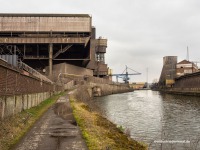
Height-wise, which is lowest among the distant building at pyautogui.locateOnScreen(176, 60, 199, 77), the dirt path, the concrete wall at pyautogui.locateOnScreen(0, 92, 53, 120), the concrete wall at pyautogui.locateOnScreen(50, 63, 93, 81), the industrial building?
the dirt path

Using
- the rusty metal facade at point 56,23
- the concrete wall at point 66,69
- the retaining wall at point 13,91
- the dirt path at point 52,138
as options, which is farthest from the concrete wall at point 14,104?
the rusty metal facade at point 56,23

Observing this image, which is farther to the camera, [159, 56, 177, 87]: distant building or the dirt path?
[159, 56, 177, 87]: distant building

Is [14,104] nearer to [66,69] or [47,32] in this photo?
[66,69]

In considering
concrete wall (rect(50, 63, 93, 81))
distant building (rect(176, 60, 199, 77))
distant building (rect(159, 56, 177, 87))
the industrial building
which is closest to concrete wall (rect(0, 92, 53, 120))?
concrete wall (rect(50, 63, 93, 81))

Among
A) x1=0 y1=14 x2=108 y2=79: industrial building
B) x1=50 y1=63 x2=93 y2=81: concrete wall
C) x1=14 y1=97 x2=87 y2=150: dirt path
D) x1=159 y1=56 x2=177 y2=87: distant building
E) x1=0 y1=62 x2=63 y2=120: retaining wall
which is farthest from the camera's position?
x1=159 y1=56 x2=177 y2=87: distant building

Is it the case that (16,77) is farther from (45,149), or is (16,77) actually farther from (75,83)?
(75,83)

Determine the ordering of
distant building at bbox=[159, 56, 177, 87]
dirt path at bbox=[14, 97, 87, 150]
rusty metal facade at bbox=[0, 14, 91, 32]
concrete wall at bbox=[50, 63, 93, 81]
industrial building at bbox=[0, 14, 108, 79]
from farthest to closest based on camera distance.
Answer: distant building at bbox=[159, 56, 177, 87] → concrete wall at bbox=[50, 63, 93, 81] → rusty metal facade at bbox=[0, 14, 91, 32] → industrial building at bbox=[0, 14, 108, 79] → dirt path at bbox=[14, 97, 87, 150]

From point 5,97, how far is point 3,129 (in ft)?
10.8

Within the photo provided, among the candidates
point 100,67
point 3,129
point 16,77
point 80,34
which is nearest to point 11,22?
point 80,34

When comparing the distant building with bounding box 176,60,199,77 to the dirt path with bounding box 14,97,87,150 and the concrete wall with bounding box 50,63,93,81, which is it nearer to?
the concrete wall with bounding box 50,63,93,81

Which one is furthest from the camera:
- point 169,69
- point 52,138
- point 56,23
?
point 169,69

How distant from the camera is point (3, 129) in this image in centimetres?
1268

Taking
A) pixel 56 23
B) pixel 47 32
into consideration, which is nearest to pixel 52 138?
pixel 56 23

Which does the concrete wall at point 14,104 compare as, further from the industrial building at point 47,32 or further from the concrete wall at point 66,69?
the industrial building at point 47,32
